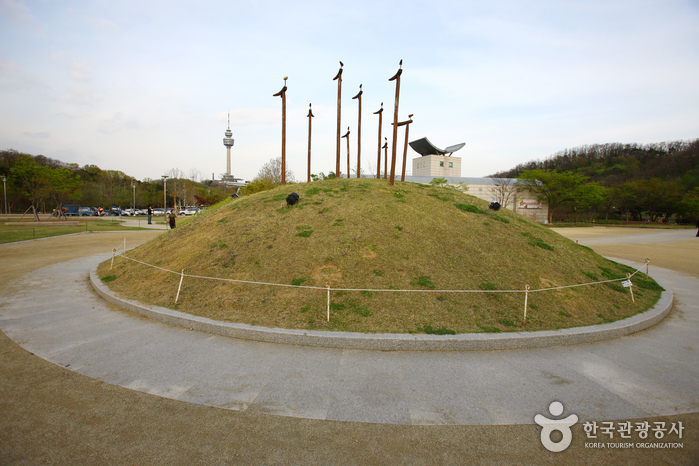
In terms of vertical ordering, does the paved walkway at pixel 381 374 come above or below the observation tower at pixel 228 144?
below

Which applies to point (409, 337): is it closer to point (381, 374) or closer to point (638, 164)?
point (381, 374)

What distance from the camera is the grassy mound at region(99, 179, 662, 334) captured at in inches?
258

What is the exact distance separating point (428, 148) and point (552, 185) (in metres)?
22.7

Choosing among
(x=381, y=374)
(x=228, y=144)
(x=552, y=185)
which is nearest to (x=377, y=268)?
(x=381, y=374)

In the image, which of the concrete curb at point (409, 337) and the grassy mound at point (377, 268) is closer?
the concrete curb at point (409, 337)

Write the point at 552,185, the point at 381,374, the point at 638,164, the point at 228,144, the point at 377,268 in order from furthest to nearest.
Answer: the point at 228,144 < the point at 638,164 < the point at 552,185 < the point at 377,268 < the point at 381,374

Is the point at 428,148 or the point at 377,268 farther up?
the point at 428,148

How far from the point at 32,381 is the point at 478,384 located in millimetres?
6270

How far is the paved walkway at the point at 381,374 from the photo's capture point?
399 centimetres

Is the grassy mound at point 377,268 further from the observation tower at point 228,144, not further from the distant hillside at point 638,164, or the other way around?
the observation tower at point 228,144

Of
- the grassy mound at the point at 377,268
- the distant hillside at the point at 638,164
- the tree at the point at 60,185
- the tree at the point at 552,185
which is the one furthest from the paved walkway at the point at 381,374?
the distant hillside at the point at 638,164

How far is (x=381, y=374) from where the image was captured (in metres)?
4.75

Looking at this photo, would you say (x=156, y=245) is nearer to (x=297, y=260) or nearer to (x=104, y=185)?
(x=297, y=260)

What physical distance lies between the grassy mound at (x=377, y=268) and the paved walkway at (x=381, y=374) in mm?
771
